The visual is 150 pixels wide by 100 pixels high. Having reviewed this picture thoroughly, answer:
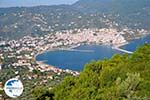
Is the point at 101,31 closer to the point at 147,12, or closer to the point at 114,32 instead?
the point at 114,32

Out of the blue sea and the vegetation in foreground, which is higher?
the vegetation in foreground

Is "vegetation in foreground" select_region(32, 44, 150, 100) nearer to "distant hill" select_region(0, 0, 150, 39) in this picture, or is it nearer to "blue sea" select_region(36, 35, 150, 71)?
"blue sea" select_region(36, 35, 150, 71)

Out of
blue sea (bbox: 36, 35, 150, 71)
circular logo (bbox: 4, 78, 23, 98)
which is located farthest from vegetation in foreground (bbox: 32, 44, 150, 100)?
blue sea (bbox: 36, 35, 150, 71)

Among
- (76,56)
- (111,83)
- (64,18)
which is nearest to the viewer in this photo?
(111,83)

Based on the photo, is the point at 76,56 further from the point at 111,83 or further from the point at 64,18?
the point at 111,83

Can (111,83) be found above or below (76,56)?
above

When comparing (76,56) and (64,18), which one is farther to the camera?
(64,18)

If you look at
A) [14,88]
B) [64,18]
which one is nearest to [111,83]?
[14,88]
